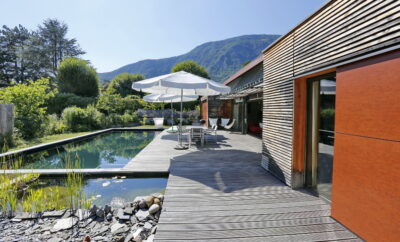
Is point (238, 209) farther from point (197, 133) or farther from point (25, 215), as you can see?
point (197, 133)

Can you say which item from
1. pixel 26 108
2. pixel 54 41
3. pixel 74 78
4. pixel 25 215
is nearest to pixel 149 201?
pixel 25 215

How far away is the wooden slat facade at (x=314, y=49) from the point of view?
1851 mm

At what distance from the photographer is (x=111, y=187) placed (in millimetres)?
4012

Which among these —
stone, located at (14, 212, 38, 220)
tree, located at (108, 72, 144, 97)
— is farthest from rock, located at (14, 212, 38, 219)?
tree, located at (108, 72, 144, 97)

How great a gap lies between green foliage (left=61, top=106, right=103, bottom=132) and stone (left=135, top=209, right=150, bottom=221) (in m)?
12.2

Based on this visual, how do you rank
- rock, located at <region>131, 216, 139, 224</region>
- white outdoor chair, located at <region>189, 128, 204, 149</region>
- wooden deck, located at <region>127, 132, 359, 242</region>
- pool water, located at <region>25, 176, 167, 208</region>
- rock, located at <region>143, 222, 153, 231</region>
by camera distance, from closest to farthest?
wooden deck, located at <region>127, 132, 359, 242</region> → rock, located at <region>143, 222, 153, 231</region> → rock, located at <region>131, 216, 139, 224</region> → pool water, located at <region>25, 176, 167, 208</region> → white outdoor chair, located at <region>189, 128, 204, 149</region>

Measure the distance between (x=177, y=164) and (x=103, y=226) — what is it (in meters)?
2.44

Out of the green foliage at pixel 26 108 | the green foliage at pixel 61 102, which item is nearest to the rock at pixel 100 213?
the green foliage at pixel 26 108

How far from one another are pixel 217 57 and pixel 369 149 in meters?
118

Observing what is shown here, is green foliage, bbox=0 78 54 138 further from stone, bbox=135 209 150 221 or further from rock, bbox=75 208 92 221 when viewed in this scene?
stone, bbox=135 209 150 221

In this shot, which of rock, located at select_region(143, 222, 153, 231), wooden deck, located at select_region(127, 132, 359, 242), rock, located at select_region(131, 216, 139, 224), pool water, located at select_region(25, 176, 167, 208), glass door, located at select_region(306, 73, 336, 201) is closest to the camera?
wooden deck, located at select_region(127, 132, 359, 242)

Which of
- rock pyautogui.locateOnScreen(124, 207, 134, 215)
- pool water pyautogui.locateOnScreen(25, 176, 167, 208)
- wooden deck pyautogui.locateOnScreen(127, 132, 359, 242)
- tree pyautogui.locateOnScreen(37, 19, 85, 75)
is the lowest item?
pool water pyautogui.locateOnScreen(25, 176, 167, 208)

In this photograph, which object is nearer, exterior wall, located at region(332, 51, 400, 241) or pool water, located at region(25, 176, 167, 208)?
exterior wall, located at region(332, 51, 400, 241)

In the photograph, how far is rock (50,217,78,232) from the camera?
250 centimetres
